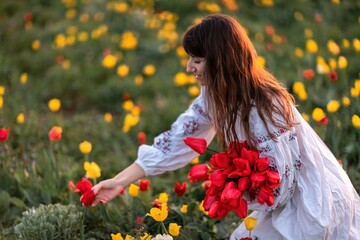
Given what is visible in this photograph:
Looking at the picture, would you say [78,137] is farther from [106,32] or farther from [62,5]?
[62,5]

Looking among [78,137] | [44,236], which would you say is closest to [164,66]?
[78,137]

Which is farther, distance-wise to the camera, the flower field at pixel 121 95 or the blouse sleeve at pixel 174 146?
the flower field at pixel 121 95

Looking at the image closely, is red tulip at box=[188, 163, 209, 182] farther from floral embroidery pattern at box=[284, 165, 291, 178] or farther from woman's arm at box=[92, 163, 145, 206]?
floral embroidery pattern at box=[284, 165, 291, 178]

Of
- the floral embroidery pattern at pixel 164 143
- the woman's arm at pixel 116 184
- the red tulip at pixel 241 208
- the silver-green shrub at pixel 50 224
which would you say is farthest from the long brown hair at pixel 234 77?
the silver-green shrub at pixel 50 224

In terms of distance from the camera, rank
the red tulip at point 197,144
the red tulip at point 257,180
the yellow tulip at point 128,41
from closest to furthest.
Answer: the red tulip at point 257,180, the red tulip at point 197,144, the yellow tulip at point 128,41

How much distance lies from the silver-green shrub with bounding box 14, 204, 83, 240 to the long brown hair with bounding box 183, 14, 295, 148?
919mm

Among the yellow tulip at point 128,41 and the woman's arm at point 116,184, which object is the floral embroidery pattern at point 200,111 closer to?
the woman's arm at point 116,184

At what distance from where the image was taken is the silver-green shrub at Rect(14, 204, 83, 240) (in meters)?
2.36

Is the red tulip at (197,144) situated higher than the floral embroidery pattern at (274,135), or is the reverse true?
the floral embroidery pattern at (274,135)

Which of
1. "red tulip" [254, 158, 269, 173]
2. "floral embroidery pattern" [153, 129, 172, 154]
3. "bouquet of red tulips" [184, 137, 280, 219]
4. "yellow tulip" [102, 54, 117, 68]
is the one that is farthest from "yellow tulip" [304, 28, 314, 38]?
"red tulip" [254, 158, 269, 173]

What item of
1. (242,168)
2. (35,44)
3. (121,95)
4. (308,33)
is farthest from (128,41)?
(242,168)

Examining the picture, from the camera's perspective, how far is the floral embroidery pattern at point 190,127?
247cm

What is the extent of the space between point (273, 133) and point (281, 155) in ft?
0.30

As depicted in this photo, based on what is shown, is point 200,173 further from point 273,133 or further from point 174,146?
point 273,133
